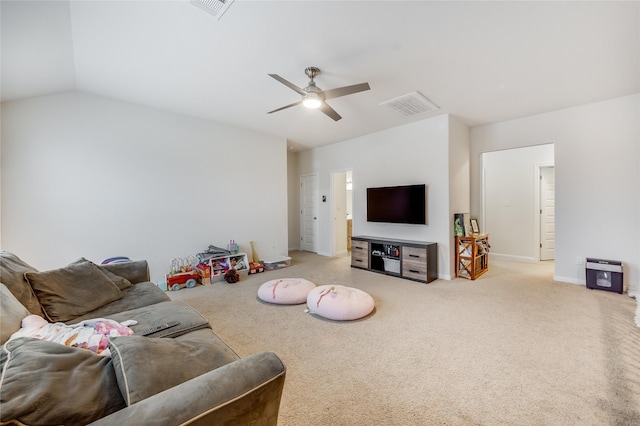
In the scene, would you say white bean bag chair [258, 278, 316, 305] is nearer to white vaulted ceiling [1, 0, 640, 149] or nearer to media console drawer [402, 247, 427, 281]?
media console drawer [402, 247, 427, 281]

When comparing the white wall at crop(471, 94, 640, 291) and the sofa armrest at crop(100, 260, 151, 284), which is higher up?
the white wall at crop(471, 94, 640, 291)

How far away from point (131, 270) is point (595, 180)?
5.96m

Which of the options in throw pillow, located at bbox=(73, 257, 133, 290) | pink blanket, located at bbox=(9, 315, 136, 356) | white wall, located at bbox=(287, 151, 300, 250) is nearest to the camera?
pink blanket, located at bbox=(9, 315, 136, 356)

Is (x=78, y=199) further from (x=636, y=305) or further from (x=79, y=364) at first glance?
(x=636, y=305)

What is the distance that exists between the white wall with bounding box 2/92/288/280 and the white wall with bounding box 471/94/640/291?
4.95 meters

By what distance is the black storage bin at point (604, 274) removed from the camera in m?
3.38

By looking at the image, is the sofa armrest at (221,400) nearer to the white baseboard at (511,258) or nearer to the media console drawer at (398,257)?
the media console drawer at (398,257)

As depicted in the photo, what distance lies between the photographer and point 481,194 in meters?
4.77

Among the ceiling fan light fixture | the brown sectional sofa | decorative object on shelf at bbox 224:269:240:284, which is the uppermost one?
the ceiling fan light fixture

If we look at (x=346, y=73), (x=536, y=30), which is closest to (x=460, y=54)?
(x=536, y=30)

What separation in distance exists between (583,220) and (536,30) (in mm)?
3035

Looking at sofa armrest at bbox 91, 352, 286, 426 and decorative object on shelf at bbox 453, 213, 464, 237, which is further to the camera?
decorative object on shelf at bbox 453, 213, 464, 237

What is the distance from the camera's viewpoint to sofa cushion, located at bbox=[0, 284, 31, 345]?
1312 millimetres

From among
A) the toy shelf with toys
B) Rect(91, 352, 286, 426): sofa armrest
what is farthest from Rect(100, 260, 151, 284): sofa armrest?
Rect(91, 352, 286, 426): sofa armrest
